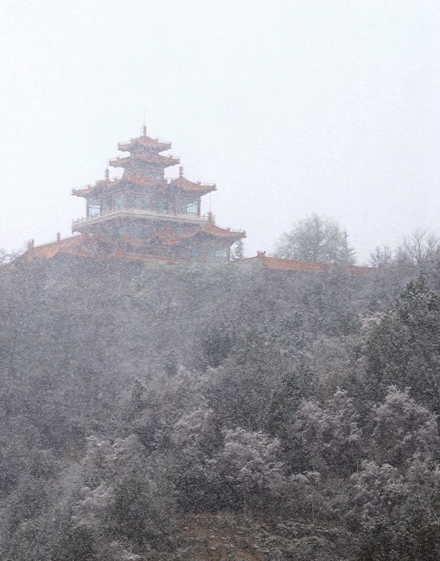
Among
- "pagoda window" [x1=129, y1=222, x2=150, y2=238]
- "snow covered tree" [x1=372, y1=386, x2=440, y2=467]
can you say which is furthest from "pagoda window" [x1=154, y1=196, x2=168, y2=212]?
"snow covered tree" [x1=372, y1=386, x2=440, y2=467]

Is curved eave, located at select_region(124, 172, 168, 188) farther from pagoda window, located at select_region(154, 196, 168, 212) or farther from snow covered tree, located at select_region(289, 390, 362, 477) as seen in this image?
snow covered tree, located at select_region(289, 390, 362, 477)

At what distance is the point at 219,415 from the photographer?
24547mm

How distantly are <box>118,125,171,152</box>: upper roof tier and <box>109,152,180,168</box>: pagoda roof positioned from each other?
1.34 feet

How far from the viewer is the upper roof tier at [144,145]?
162 ft

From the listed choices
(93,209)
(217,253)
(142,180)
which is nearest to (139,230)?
(142,180)

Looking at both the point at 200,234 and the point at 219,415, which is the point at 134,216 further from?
the point at 219,415

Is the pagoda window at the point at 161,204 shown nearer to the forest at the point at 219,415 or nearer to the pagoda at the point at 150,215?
the pagoda at the point at 150,215

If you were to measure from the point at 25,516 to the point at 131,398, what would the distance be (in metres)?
5.79

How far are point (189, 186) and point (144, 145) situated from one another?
4.14 m

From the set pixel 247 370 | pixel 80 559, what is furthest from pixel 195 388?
pixel 80 559

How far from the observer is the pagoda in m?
41.9

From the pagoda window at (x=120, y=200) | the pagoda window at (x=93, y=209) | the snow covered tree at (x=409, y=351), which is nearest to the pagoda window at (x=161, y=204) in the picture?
the pagoda window at (x=120, y=200)

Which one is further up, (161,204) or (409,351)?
(161,204)

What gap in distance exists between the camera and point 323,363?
27.2m
